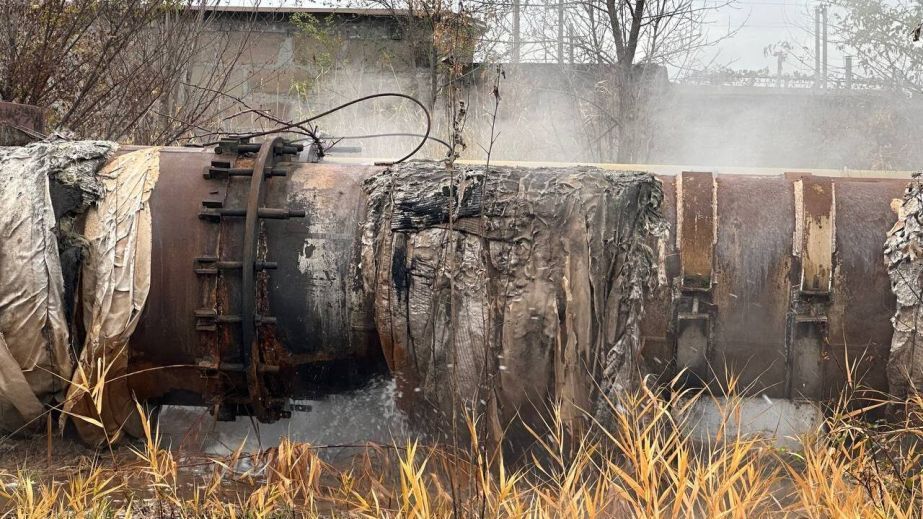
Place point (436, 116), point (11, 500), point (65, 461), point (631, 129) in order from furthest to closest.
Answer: point (436, 116)
point (631, 129)
point (65, 461)
point (11, 500)

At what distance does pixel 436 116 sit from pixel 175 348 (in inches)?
248

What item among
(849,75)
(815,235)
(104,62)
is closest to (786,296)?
(815,235)

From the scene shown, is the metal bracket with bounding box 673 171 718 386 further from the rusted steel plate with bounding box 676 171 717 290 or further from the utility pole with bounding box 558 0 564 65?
the utility pole with bounding box 558 0 564 65

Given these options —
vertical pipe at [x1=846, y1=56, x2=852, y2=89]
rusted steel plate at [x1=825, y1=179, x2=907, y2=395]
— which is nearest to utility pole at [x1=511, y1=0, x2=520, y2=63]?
vertical pipe at [x1=846, y1=56, x2=852, y2=89]

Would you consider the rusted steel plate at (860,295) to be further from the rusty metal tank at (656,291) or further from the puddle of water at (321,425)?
the puddle of water at (321,425)

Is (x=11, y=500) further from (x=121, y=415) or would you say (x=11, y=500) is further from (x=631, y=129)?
(x=631, y=129)

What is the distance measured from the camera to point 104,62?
19.9ft

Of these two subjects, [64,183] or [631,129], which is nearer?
[64,183]

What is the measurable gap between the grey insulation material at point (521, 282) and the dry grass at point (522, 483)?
18 cm

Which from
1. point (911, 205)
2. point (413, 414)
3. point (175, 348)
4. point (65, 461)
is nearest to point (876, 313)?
point (911, 205)

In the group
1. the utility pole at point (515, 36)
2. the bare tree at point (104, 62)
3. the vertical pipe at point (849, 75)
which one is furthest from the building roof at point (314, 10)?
the vertical pipe at point (849, 75)

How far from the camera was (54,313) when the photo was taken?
297cm

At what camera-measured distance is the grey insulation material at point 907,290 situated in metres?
3.00

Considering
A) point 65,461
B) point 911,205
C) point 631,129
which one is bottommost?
point 65,461
